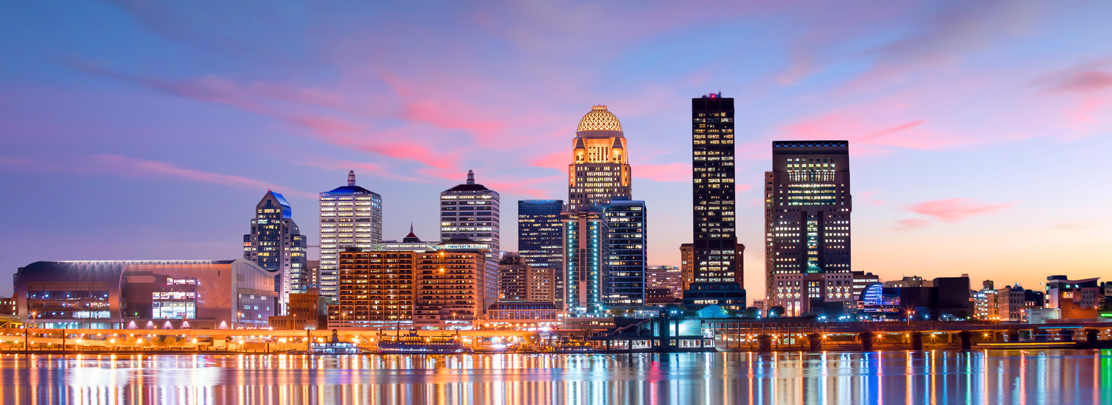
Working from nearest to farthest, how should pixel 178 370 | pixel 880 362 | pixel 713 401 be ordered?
pixel 713 401 < pixel 178 370 < pixel 880 362

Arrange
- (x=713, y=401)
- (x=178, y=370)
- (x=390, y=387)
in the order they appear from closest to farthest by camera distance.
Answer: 1. (x=713, y=401)
2. (x=390, y=387)
3. (x=178, y=370)

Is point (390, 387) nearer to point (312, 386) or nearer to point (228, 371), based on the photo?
point (312, 386)

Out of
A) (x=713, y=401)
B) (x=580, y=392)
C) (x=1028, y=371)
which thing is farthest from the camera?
(x=1028, y=371)

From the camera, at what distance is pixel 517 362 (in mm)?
184500

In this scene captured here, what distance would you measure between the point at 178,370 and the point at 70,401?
57.8 metres

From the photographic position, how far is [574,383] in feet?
406

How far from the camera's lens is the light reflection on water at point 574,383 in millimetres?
104375

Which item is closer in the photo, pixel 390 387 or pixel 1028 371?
pixel 390 387

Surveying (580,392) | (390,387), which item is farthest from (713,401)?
A: (390,387)

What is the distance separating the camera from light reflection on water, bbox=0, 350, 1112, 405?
104375 millimetres

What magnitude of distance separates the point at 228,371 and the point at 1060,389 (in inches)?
4150

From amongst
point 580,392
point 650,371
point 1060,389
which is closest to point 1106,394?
point 1060,389

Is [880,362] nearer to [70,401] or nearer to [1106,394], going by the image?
[1106,394]

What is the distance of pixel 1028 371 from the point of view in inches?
5802
